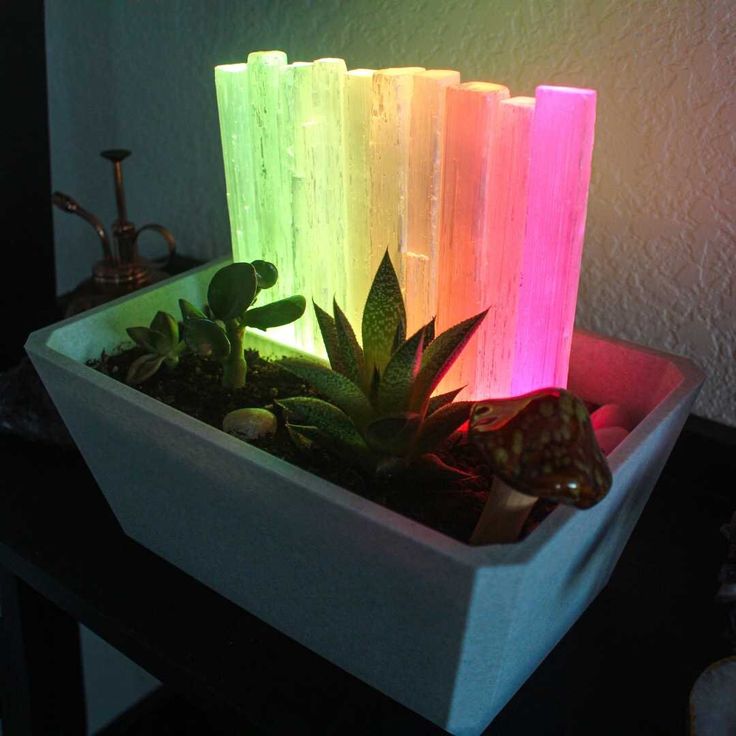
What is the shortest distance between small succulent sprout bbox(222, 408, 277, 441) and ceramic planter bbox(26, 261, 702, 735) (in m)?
0.05

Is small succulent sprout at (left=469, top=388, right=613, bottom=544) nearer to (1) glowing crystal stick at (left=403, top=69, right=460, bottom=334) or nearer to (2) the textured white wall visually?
(1) glowing crystal stick at (left=403, top=69, right=460, bottom=334)

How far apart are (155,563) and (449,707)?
9.4 inches

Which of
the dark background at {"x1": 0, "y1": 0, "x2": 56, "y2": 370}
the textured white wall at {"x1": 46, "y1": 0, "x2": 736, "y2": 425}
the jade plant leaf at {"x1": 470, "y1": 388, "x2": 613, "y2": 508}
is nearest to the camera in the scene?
the jade plant leaf at {"x1": 470, "y1": 388, "x2": 613, "y2": 508}

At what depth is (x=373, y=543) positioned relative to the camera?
402 millimetres

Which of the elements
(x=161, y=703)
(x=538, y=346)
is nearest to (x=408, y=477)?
(x=538, y=346)

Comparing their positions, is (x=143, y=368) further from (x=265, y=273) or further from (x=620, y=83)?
(x=620, y=83)

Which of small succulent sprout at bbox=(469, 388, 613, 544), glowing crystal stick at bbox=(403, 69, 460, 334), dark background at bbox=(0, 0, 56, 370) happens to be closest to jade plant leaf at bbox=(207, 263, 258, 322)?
glowing crystal stick at bbox=(403, 69, 460, 334)

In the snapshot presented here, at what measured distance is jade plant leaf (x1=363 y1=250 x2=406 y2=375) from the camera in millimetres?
500

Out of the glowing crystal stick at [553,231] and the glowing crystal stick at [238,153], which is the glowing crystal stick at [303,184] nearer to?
the glowing crystal stick at [238,153]

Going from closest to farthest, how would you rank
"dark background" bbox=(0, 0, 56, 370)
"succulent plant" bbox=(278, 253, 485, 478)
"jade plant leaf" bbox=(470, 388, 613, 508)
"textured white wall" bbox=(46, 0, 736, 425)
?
"jade plant leaf" bbox=(470, 388, 613, 508), "succulent plant" bbox=(278, 253, 485, 478), "textured white wall" bbox=(46, 0, 736, 425), "dark background" bbox=(0, 0, 56, 370)

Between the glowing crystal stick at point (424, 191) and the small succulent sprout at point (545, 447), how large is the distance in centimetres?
16

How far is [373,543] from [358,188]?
0.26 m

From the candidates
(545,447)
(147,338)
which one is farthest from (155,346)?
(545,447)

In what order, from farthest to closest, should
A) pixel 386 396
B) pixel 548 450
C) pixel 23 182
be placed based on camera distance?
pixel 23 182 < pixel 386 396 < pixel 548 450
